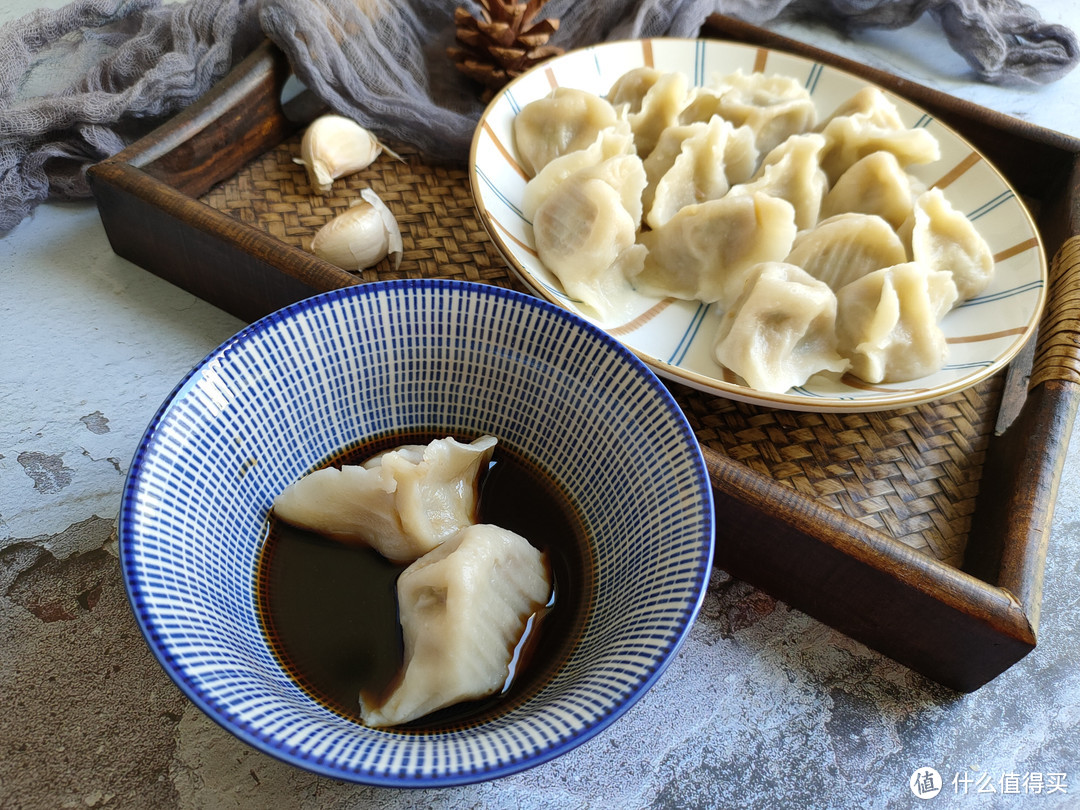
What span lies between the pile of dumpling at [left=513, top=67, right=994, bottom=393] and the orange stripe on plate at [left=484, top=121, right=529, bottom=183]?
20 mm

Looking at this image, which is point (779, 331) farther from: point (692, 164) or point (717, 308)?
point (692, 164)

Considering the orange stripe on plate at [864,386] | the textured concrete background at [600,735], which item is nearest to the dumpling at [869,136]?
the orange stripe on plate at [864,386]

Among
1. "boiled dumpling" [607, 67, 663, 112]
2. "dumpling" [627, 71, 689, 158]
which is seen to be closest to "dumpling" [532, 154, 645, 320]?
"dumpling" [627, 71, 689, 158]

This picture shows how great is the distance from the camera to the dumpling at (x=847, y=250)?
156cm

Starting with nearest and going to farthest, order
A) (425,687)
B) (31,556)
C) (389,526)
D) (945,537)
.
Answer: (425,687) → (389,526) → (31,556) → (945,537)

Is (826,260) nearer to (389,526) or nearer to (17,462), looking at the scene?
(389,526)

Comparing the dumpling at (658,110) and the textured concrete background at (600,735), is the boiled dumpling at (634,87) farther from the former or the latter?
the textured concrete background at (600,735)

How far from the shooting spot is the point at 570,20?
7.20 feet

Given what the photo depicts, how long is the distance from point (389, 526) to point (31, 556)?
582 mm

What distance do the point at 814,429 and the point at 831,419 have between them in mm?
46

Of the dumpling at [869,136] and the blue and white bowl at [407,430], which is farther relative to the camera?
the dumpling at [869,136]

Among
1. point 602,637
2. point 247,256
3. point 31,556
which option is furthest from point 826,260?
point 31,556

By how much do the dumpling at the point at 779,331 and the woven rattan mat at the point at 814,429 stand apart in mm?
71

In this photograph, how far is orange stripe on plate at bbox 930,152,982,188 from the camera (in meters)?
1.80
